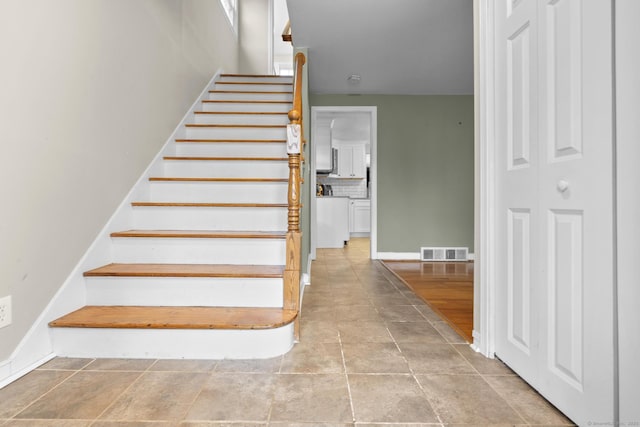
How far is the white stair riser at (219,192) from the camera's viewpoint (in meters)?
2.49

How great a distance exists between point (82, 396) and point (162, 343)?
35cm

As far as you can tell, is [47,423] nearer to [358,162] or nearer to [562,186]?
[562,186]

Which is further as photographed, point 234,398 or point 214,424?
point 234,398

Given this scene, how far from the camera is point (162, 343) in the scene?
153 cm

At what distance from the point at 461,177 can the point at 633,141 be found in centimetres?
371

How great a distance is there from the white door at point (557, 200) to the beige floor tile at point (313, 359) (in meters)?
0.77

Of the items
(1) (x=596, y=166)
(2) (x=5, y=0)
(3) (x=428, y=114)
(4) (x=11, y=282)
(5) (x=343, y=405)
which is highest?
(3) (x=428, y=114)

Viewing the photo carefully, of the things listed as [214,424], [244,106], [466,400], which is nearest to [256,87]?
[244,106]

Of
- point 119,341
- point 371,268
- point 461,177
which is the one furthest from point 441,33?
point 119,341

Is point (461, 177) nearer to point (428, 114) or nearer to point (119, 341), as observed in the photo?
point (428, 114)

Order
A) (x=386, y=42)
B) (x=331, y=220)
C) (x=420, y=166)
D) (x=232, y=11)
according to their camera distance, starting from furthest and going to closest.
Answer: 1. (x=331, y=220)
2. (x=232, y=11)
3. (x=420, y=166)
4. (x=386, y=42)

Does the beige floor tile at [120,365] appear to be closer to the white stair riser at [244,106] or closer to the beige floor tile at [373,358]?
the beige floor tile at [373,358]

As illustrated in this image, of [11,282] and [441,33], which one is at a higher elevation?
[441,33]

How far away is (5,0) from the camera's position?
1.26m
